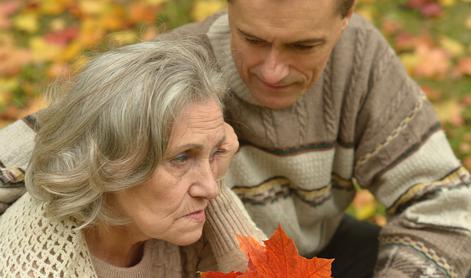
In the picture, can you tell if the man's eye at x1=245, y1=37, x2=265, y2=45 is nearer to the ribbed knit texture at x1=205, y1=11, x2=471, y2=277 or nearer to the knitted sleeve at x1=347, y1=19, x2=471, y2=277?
the ribbed knit texture at x1=205, y1=11, x2=471, y2=277

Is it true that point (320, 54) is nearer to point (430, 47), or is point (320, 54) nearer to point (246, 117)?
point (246, 117)

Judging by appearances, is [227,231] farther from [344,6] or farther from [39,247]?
[344,6]

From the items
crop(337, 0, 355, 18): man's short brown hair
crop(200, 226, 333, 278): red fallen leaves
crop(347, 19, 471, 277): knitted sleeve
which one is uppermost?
crop(337, 0, 355, 18): man's short brown hair

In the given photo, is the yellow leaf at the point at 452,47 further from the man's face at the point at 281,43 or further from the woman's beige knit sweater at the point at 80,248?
the woman's beige knit sweater at the point at 80,248

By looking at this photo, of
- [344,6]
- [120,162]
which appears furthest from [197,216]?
[344,6]

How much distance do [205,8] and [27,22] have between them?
3.23 ft

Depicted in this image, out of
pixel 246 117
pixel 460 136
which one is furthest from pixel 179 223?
pixel 460 136

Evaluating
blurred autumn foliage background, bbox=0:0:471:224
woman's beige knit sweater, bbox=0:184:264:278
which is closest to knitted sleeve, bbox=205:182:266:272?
woman's beige knit sweater, bbox=0:184:264:278

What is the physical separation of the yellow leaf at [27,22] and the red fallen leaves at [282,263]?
2.98 metres

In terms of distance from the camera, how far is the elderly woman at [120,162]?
63.7 inches

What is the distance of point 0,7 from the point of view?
14.5 feet

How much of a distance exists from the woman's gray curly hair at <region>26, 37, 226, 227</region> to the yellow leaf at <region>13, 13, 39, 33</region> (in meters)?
2.64

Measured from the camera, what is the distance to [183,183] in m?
1.71

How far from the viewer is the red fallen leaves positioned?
157 centimetres
